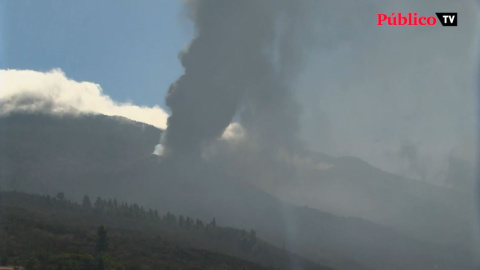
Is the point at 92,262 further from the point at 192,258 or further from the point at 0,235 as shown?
the point at 192,258

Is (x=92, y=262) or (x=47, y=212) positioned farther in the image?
(x=47, y=212)

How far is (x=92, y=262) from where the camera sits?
106 metres

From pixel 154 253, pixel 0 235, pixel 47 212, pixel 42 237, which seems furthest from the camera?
pixel 47 212

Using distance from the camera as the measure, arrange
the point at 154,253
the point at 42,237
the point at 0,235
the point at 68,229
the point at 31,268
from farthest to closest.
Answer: the point at 68,229, the point at 154,253, the point at 42,237, the point at 0,235, the point at 31,268

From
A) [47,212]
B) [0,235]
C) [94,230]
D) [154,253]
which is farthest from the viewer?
[47,212]

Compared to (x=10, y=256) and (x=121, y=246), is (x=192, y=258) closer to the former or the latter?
(x=121, y=246)

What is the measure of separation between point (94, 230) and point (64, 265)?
203 ft

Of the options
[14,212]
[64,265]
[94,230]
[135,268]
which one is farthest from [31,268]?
[14,212]

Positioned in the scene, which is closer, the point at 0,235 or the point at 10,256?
the point at 10,256

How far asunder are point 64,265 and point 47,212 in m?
101

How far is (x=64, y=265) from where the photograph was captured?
101438mm

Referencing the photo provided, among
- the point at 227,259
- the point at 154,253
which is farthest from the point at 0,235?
the point at 227,259

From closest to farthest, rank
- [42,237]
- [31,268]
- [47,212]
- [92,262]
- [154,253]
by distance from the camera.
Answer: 1. [31,268]
2. [92,262]
3. [42,237]
4. [154,253]
5. [47,212]

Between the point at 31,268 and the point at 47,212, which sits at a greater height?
the point at 47,212
